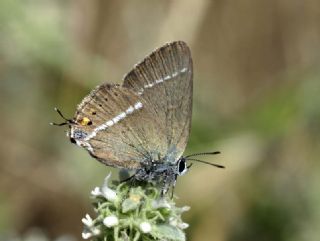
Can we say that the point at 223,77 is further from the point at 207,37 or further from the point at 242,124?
the point at 242,124

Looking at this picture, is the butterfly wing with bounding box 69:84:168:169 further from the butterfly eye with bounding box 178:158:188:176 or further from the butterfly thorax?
the butterfly eye with bounding box 178:158:188:176

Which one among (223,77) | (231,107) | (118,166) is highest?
(223,77)

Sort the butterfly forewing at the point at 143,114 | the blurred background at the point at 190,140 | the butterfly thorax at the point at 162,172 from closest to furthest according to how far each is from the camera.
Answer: the butterfly thorax at the point at 162,172
the butterfly forewing at the point at 143,114
the blurred background at the point at 190,140

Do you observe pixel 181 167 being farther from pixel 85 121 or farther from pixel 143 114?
pixel 85 121

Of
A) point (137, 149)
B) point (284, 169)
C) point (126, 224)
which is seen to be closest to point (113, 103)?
point (137, 149)

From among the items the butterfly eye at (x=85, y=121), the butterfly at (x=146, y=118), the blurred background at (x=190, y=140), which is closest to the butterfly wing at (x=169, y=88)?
the butterfly at (x=146, y=118)

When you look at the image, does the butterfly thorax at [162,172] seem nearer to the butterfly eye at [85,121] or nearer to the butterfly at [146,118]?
the butterfly at [146,118]

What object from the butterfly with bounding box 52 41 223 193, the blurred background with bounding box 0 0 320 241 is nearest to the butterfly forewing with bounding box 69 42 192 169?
the butterfly with bounding box 52 41 223 193
